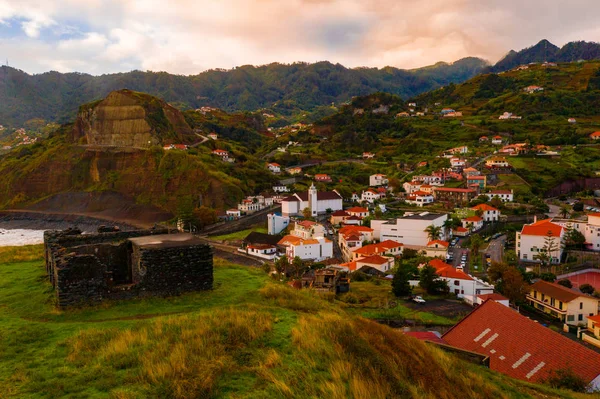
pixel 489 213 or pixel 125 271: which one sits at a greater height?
pixel 125 271

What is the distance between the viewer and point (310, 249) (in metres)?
39.9

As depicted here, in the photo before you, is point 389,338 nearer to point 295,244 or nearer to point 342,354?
point 342,354

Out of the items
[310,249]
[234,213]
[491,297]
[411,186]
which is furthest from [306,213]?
[491,297]

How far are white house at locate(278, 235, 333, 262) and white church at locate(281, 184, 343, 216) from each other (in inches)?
600

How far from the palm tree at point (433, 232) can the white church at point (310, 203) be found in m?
18.9

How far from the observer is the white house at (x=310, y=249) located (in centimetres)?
3919

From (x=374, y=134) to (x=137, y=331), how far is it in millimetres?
96491

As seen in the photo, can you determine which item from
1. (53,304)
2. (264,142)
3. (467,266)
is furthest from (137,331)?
(264,142)

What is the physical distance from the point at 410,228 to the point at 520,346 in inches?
1268

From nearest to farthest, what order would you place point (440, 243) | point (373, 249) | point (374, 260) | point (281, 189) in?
point (374, 260)
point (440, 243)
point (373, 249)
point (281, 189)

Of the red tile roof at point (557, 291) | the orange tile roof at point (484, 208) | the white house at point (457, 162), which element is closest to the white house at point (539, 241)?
the orange tile roof at point (484, 208)

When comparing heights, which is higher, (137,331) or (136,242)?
(136,242)

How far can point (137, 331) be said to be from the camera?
6.94m

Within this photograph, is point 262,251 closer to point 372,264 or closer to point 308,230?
point 308,230
